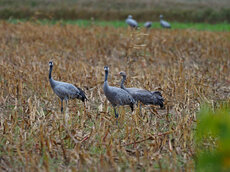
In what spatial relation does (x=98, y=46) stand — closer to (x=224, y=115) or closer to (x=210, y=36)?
(x=210, y=36)

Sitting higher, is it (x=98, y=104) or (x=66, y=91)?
(x=66, y=91)

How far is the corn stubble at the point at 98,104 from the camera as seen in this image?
4.90 meters

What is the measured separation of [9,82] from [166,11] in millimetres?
23811

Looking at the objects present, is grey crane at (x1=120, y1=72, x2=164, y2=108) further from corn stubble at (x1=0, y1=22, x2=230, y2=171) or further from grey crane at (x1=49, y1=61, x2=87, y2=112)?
grey crane at (x1=49, y1=61, x2=87, y2=112)

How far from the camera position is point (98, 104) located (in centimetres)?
804

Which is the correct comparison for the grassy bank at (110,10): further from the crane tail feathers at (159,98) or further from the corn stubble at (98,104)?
the crane tail feathers at (159,98)

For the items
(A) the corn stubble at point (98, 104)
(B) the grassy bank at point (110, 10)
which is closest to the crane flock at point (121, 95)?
(A) the corn stubble at point (98, 104)

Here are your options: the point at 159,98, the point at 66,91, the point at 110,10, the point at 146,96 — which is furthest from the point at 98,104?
the point at 110,10

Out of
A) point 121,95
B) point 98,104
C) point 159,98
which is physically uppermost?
point 121,95

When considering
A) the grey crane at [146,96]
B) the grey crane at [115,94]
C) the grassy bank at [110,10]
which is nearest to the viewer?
the grey crane at [115,94]

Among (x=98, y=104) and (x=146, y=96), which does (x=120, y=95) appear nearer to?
(x=146, y=96)

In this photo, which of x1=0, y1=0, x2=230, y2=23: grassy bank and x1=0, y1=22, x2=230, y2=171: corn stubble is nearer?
A: x1=0, y1=22, x2=230, y2=171: corn stubble

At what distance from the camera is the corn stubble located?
4902 mm

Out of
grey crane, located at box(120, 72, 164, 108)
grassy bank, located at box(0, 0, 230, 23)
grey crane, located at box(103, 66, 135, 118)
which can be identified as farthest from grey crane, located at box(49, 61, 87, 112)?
grassy bank, located at box(0, 0, 230, 23)
